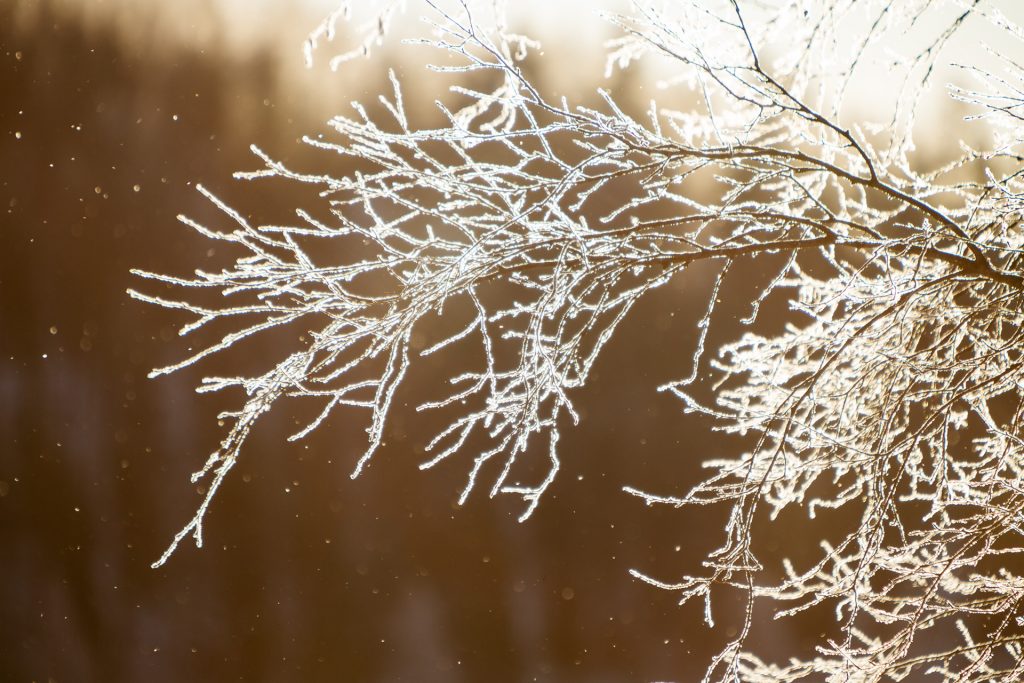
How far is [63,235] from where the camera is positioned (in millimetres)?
6738

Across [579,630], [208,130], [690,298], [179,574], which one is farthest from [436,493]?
[208,130]

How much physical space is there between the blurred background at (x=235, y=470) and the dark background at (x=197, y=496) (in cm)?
2

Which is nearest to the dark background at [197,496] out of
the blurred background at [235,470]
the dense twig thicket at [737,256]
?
the blurred background at [235,470]

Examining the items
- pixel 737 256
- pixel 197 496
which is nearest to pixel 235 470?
pixel 197 496

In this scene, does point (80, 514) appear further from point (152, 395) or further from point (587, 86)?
point (587, 86)

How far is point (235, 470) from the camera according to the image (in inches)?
275

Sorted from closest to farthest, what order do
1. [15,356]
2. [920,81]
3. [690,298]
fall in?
[920,81] → [15,356] → [690,298]

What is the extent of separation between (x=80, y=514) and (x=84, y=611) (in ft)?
2.79

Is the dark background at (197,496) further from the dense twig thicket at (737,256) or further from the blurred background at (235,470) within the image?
the dense twig thicket at (737,256)

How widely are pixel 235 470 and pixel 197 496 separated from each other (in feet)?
1.39

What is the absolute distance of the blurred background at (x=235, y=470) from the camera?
266 inches

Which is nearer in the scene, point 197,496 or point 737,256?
point 737,256

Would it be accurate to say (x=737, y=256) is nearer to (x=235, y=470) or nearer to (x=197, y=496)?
(x=235, y=470)

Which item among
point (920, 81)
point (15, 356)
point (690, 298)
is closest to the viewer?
point (920, 81)
